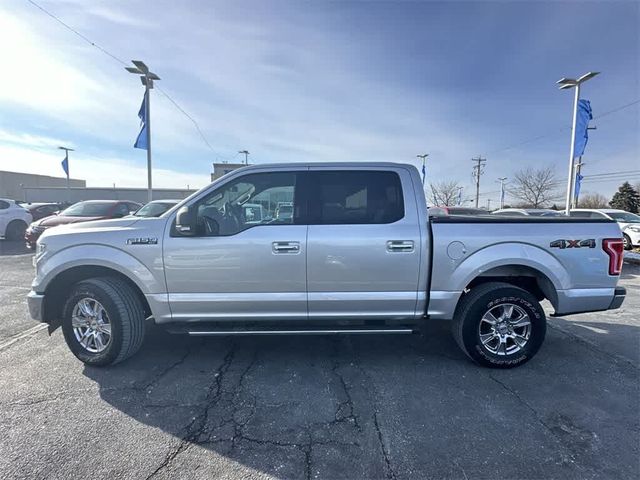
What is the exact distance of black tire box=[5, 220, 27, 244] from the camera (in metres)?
12.6

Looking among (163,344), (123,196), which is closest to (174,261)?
(163,344)

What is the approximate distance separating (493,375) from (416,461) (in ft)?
5.18

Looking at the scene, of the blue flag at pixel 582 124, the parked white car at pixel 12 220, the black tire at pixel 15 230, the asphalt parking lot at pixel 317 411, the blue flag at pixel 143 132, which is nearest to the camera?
the asphalt parking lot at pixel 317 411

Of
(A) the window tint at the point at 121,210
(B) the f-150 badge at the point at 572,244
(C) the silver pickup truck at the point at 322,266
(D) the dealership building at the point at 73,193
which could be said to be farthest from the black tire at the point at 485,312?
(D) the dealership building at the point at 73,193

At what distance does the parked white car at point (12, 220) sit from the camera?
40.4ft

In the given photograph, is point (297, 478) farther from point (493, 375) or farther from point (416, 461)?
point (493, 375)

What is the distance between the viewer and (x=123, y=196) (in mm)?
44688

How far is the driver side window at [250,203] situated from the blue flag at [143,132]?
12814mm

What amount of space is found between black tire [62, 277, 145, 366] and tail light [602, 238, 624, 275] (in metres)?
4.88

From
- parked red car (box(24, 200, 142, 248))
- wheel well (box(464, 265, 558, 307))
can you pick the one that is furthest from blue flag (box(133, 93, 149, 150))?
wheel well (box(464, 265, 558, 307))

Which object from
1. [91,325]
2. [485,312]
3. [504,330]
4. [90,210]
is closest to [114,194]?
[90,210]

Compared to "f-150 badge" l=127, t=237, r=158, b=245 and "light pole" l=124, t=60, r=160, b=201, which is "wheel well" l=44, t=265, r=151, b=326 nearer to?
"f-150 badge" l=127, t=237, r=158, b=245

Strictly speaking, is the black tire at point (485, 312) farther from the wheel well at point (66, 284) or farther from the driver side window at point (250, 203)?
the wheel well at point (66, 284)

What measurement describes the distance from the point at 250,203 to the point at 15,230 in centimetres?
1477
